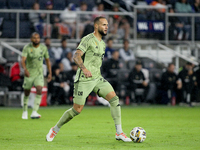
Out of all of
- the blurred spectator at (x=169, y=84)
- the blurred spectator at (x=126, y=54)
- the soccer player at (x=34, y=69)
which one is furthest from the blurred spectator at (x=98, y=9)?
the soccer player at (x=34, y=69)

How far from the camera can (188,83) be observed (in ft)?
63.0

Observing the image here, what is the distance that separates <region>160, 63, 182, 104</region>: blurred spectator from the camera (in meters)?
19.3

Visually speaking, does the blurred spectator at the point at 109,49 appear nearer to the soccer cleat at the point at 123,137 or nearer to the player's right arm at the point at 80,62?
the player's right arm at the point at 80,62

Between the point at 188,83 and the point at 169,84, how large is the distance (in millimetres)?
847

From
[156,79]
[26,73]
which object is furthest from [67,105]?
[26,73]

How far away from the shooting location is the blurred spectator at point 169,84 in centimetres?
1927

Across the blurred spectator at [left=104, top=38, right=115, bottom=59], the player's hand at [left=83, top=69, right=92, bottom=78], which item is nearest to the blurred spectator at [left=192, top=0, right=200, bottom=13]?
the blurred spectator at [left=104, top=38, right=115, bottom=59]

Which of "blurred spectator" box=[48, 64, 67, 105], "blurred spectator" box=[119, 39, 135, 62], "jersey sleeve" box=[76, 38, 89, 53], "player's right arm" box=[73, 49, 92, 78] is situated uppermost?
"jersey sleeve" box=[76, 38, 89, 53]

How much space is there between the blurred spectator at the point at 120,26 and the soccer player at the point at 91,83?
12401 millimetres

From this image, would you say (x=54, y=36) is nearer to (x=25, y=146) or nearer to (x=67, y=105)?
(x=67, y=105)

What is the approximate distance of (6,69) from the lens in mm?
18453

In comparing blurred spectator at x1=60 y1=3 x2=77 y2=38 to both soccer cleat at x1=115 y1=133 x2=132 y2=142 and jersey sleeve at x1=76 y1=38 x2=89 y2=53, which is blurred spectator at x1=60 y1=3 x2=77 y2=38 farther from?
soccer cleat at x1=115 y1=133 x2=132 y2=142

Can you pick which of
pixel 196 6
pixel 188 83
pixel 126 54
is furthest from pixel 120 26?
pixel 196 6

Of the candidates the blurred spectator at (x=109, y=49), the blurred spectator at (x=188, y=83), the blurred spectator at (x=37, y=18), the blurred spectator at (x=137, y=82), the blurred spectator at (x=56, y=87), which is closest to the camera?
the blurred spectator at (x=56, y=87)
